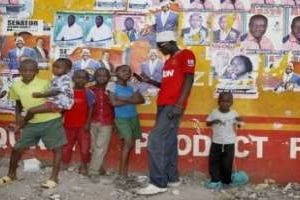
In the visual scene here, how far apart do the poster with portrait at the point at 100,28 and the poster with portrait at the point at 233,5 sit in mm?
1205

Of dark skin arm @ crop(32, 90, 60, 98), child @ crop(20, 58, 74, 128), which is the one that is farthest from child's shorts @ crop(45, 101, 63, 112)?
dark skin arm @ crop(32, 90, 60, 98)

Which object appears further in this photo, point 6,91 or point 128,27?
point 6,91

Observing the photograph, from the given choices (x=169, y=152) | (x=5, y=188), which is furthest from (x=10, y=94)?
(x=169, y=152)

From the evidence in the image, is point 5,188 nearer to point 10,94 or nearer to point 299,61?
point 10,94

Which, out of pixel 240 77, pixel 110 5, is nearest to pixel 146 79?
pixel 110 5

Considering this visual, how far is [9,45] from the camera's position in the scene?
308 inches

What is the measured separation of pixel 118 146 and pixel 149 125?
1.43 feet

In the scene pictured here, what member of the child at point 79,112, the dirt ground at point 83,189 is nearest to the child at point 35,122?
the dirt ground at point 83,189

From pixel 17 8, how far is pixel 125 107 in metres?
1.65

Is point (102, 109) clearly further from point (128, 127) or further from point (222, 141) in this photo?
point (222, 141)

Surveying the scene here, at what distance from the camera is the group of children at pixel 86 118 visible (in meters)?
7.08

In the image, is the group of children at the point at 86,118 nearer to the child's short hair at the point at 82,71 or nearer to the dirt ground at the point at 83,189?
the child's short hair at the point at 82,71

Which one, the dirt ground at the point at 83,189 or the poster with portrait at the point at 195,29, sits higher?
the poster with portrait at the point at 195,29

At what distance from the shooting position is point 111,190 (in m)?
7.26
